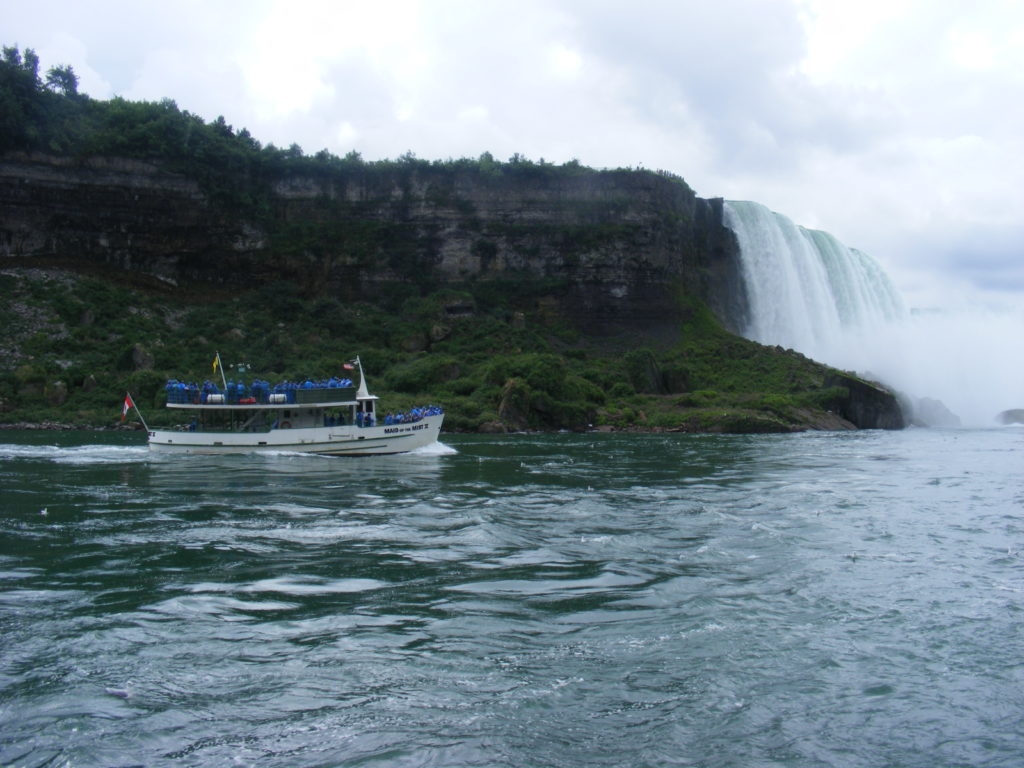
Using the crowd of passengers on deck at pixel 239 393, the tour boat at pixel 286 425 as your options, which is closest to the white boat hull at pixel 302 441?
the tour boat at pixel 286 425

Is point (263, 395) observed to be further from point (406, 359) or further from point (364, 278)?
point (364, 278)

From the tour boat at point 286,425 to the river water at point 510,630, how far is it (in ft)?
51.7

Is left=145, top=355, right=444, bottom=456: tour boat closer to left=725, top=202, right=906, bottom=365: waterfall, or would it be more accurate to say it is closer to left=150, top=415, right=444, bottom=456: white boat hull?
Answer: left=150, top=415, right=444, bottom=456: white boat hull

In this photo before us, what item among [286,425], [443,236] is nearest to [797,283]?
[443,236]

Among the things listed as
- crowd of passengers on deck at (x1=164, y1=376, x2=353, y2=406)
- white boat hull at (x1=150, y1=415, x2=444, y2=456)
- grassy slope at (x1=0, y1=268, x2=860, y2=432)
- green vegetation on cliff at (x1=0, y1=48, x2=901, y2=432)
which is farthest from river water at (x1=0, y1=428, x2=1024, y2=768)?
green vegetation on cliff at (x1=0, y1=48, x2=901, y2=432)

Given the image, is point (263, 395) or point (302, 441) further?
point (263, 395)

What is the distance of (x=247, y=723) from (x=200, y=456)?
117 ft

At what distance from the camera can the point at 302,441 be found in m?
43.2

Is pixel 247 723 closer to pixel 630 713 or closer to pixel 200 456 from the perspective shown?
pixel 630 713

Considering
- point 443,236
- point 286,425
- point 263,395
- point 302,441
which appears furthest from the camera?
point 443,236

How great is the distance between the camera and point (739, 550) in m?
19.0

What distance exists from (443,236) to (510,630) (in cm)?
8668

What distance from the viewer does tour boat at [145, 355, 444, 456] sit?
43.4m

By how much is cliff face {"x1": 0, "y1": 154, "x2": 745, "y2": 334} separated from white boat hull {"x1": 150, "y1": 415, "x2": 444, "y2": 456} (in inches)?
2080
